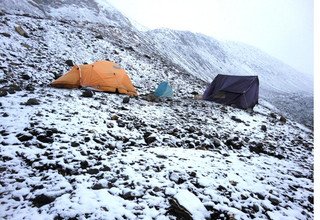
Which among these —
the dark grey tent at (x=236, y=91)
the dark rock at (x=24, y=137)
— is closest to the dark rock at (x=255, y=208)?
the dark rock at (x=24, y=137)

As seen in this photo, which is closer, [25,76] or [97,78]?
[25,76]

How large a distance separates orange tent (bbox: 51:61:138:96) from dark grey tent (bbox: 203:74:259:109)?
6.12 meters

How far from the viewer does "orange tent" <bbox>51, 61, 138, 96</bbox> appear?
10.7 metres

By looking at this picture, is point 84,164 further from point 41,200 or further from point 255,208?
point 255,208

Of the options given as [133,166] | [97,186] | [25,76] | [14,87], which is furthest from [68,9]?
[97,186]

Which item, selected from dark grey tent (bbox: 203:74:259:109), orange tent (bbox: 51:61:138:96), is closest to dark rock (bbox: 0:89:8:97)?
orange tent (bbox: 51:61:138:96)

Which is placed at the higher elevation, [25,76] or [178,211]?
[178,211]

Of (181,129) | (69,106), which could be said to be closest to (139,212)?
(181,129)

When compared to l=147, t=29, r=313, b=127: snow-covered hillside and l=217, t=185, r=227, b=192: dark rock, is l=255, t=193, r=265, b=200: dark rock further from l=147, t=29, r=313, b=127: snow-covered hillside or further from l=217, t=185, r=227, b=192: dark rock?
l=147, t=29, r=313, b=127: snow-covered hillside

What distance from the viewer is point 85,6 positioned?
52031 millimetres

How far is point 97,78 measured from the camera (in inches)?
438

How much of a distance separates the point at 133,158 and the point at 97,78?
6.66m

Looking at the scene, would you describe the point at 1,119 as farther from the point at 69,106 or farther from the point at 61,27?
the point at 61,27

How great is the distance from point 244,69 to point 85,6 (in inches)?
2460
